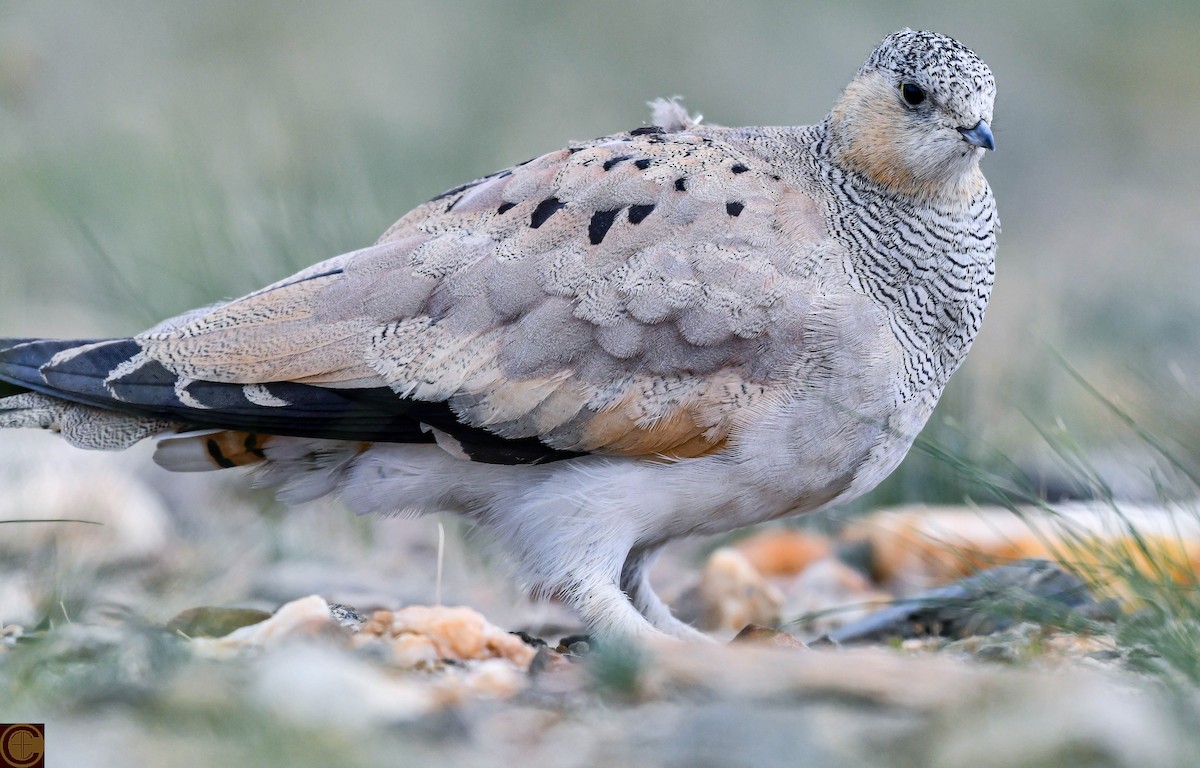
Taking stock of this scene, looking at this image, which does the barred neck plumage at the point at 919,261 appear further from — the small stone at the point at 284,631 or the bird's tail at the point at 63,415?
the bird's tail at the point at 63,415

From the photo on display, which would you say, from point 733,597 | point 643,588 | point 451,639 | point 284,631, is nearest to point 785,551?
point 733,597

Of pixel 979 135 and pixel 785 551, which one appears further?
pixel 785 551

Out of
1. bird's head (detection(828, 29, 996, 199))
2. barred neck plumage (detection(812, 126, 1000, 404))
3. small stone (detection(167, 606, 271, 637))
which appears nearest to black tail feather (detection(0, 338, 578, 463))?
small stone (detection(167, 606, 271, 637))

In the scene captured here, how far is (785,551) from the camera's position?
7.57 metres

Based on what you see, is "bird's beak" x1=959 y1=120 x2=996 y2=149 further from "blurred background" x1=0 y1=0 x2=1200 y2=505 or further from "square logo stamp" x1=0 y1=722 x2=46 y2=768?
"square logo stamp" x1=0 y1=722 x2=46 y2=768

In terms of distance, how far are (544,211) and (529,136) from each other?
780 cm

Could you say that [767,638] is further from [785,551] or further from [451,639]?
[785,551]

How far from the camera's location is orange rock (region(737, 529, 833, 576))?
7.48m

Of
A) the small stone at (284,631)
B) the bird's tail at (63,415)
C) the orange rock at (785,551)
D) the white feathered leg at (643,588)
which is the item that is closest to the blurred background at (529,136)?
the orange rock at (785,551)

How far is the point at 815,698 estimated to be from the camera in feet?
11.1

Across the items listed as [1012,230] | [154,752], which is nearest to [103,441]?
[154,752]

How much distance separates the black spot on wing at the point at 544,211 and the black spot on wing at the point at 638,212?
0.28 m

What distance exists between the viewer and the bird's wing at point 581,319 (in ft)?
15.9

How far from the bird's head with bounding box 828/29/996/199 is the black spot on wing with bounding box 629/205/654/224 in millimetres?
921
